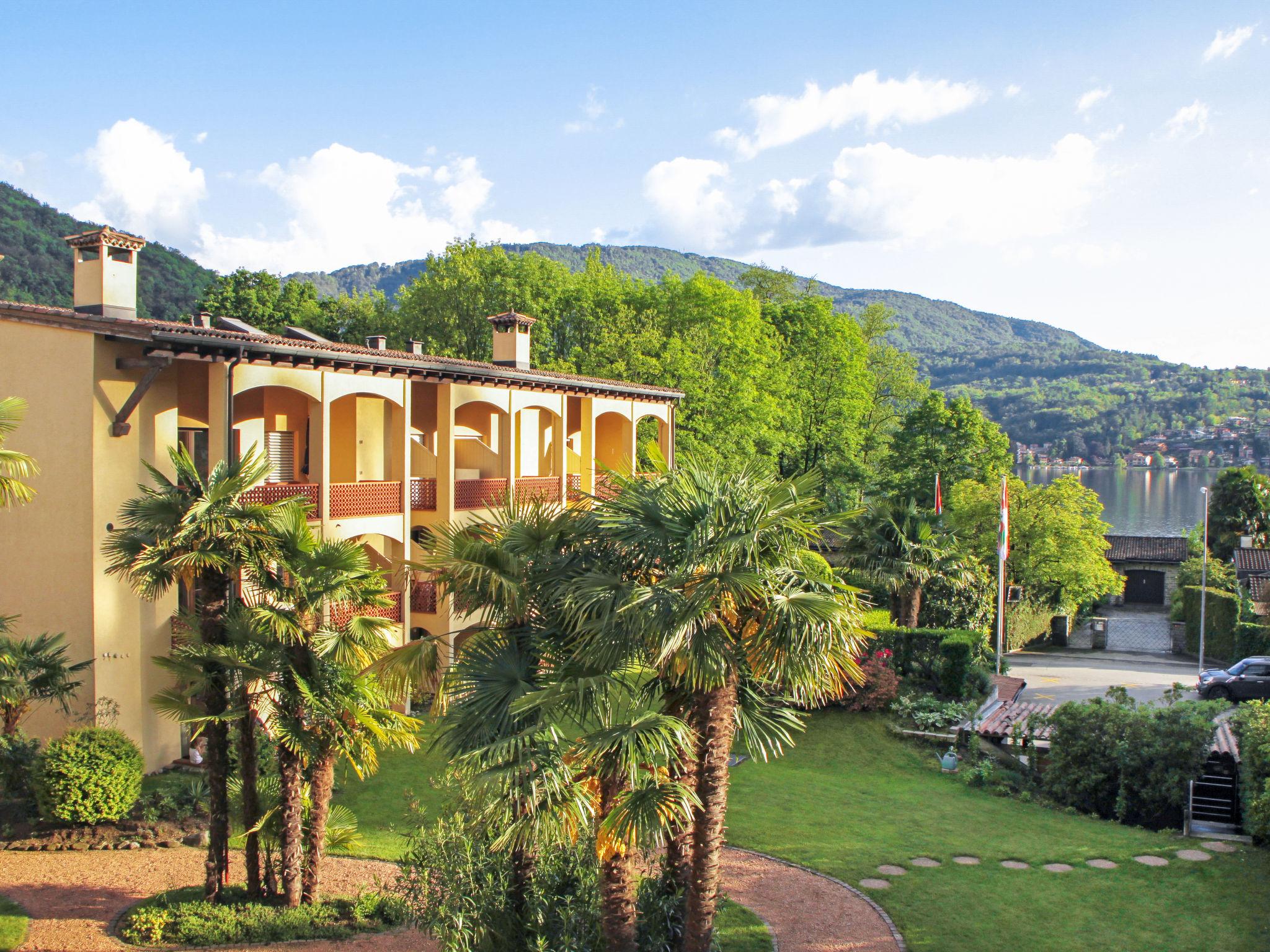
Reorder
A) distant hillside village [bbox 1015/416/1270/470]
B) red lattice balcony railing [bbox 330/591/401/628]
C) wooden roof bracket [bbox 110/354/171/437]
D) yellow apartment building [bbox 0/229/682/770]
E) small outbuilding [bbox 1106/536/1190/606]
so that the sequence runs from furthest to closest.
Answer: distant hillside village [bbox 1015/416/1270/470]
small outbuilding [bbox 1106/536/1190/606]
yellow apartment building [bbox 0/229/682/770]
wooden roof bracket [bbox 110/354/171/437]
red lattice balcony railing [bbox 330/591/401/628]

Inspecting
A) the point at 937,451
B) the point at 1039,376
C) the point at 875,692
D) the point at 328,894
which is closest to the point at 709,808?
the point at 328,894

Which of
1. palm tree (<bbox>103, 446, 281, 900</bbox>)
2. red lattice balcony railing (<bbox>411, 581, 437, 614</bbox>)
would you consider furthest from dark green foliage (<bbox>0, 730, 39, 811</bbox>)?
red lattice balcony railing (<bbox>411, 581, 437, 614</bbox>)

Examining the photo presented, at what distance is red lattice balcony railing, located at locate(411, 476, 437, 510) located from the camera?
25016mm

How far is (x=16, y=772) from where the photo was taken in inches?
632

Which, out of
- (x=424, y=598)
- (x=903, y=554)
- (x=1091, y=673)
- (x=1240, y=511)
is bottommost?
(x=1091, y=673)

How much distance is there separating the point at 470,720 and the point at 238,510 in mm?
4429

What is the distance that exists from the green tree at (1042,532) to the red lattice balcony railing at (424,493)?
20.6 m

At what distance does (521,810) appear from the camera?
404 inches

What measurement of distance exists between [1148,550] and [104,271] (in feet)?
170

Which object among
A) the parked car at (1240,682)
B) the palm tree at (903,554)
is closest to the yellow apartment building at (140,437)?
the palm tree at (903,554)

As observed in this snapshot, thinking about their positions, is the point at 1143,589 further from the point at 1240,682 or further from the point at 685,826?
the point at 685,826

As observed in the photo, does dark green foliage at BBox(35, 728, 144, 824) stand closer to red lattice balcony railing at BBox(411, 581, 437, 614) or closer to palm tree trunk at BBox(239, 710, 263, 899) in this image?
palm tree trunk at BBox(239, 710, 263, 899)

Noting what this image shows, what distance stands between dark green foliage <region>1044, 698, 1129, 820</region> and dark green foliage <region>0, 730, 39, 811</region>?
18.9 m

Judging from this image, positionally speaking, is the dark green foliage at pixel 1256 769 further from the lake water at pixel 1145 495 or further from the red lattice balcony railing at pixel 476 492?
the lake water at pixel 1145 495
